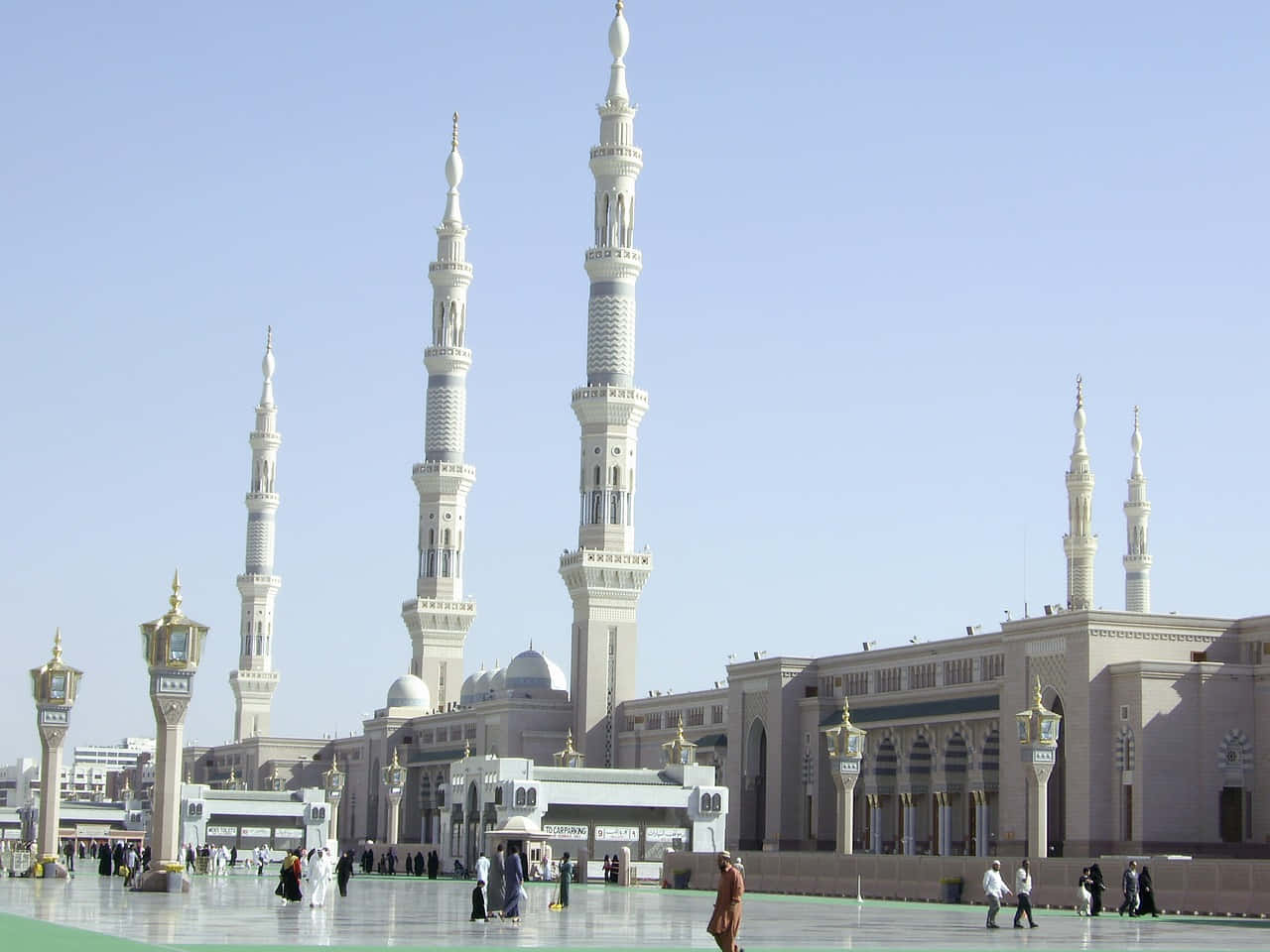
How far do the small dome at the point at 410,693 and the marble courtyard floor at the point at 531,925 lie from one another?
61.5 metres

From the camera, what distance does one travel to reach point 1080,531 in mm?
89500

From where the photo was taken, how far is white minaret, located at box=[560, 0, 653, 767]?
279 feet

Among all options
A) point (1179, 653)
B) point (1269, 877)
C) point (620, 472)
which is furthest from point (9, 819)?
point (1269, 877)

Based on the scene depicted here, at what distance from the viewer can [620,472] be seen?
8519 centimetres

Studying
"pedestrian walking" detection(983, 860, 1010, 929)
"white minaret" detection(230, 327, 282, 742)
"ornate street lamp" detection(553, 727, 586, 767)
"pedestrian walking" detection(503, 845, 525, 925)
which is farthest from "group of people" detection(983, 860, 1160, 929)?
"white minaret" detection(230, 327, 282, 742)

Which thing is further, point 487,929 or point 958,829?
point 958,829

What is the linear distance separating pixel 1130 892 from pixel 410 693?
71.3 metres

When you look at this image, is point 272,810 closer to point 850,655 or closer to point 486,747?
point 486,747

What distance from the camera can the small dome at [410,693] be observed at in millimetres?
106375

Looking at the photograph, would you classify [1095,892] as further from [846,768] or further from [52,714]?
[52,714]

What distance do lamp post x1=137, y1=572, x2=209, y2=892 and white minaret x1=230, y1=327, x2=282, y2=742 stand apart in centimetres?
7975

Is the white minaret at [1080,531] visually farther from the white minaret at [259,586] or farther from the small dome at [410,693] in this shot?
the white minaret at [259,586]

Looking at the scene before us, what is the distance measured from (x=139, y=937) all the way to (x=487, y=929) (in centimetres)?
617

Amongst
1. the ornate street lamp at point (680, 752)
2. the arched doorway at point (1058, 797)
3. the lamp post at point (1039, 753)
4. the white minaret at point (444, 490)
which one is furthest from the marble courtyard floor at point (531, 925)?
the white minaret at point (444, 490)
